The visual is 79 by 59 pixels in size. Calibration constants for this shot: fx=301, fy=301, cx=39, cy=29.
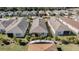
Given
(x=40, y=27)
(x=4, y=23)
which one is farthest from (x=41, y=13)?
(x=4, y=23)

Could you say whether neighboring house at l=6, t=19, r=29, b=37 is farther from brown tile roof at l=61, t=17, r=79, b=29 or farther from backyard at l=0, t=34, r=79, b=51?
brown tile roof at l=61, t=17, r=79, b=29

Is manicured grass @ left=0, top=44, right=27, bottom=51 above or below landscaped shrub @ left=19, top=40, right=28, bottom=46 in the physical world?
below

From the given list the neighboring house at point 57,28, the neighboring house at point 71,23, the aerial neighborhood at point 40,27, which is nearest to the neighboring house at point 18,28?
the aerial neighborhood at point 40,27

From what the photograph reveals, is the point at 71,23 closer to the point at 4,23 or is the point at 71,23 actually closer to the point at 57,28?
the point at 57,28

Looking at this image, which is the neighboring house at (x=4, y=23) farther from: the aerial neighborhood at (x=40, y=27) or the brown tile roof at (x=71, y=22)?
the brown tile roof at (x=71, y=22)

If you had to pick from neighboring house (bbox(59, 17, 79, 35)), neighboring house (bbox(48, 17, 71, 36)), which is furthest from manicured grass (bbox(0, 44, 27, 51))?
neighboring house (bbox(59, 17, 79, 35))

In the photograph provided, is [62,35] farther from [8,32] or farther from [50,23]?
[8,32]
